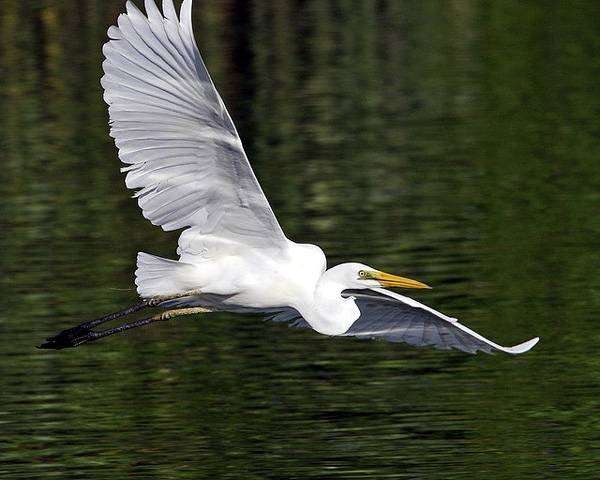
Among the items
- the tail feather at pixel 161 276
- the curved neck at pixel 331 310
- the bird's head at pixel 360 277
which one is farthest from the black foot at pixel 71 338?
the bird's head at pixel 360 277

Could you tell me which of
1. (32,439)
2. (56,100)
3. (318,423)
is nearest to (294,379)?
(318,423)

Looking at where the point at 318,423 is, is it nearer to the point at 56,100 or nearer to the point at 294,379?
the point at 294,379

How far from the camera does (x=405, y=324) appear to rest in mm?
9570

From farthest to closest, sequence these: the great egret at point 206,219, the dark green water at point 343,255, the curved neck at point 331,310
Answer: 1. the dark green water at point 343,255
2. the curved neck at point 331,310
3. the great egret at point 206,219

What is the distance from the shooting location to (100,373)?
39.1 ft

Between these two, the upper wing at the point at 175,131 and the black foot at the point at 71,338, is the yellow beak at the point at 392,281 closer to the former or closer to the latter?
the upper wing at the point at 175,131

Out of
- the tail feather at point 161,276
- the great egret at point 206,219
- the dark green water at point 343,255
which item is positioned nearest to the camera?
the great egret at point 206,219

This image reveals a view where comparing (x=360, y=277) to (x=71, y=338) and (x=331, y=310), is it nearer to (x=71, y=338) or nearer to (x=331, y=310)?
(x=331, y=310)

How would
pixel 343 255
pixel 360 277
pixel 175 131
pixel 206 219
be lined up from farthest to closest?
pixel 343 255 → pixel 360 277 → pixel 206 219 → pixel 175 131

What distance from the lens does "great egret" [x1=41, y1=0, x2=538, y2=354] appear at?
8109mm

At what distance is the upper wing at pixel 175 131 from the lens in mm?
8008

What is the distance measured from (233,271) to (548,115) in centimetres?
1324

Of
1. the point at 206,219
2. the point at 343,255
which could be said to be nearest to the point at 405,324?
the point at 206,219

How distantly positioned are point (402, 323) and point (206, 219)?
4.82 feet
